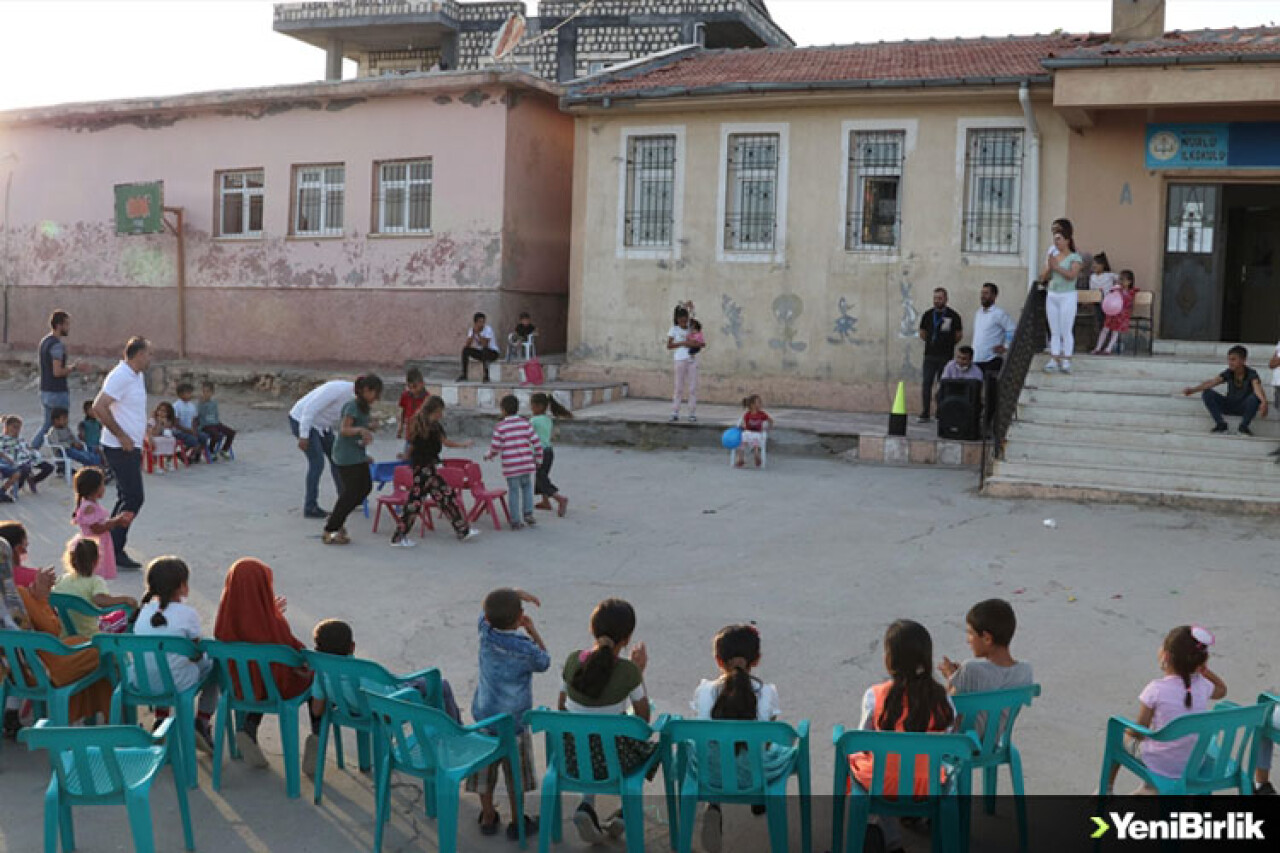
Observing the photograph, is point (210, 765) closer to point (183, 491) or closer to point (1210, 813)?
point (1210, 813)

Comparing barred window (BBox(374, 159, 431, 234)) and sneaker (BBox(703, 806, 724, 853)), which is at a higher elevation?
barred window (BBox(374, 159, 431, 234))

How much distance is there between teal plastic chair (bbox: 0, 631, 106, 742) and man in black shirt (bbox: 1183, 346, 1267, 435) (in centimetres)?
1097

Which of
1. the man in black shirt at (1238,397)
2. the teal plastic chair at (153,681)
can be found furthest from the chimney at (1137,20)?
the teal plastic chair at (153,681)

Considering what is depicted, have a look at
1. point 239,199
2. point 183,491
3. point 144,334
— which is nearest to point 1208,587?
point 183,491

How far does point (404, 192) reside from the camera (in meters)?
19.6

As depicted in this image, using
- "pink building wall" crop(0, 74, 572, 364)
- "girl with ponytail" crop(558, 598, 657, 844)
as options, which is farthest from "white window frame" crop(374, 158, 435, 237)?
"girl with ponytail" crop(558, 598, 657, 844)

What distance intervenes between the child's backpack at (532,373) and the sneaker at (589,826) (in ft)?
41.9

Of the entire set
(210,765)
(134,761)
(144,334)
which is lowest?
(210,765)

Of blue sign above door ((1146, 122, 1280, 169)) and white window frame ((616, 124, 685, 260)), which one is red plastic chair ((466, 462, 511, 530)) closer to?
white window frame ((616, 124, 685, 260))

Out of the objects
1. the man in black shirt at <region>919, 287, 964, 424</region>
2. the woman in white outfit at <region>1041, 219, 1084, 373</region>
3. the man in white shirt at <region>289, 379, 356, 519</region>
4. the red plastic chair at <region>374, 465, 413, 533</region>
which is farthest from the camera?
the man in black shirt at <region>919, 287, 964, 424</region>

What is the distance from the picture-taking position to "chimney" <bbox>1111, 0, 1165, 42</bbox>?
16125 millimetres

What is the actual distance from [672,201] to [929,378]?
4.95 meters

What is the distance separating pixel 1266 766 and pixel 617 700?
8.16 feet

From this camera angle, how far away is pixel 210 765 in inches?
208
